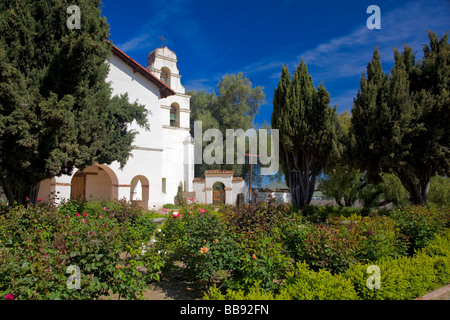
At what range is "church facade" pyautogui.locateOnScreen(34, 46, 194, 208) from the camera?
52.5 ft

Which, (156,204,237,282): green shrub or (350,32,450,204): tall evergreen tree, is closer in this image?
(156,204,237,282): green shrub

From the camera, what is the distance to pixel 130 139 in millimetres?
12148

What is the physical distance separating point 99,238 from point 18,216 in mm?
3223

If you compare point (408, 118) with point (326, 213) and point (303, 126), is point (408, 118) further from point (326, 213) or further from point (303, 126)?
point (326, 213)

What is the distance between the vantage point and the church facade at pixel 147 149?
16.0 meters

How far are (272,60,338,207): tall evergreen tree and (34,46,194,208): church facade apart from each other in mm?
7219

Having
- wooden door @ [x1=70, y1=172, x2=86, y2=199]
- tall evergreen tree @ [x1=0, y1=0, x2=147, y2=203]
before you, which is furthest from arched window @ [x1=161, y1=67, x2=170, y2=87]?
tall evergreen tree @ [x1=0, y1=0, x2=147, y2=203]

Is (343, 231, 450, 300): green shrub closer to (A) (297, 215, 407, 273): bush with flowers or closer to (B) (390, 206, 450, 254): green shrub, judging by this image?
(A) (297, 215, 407, 273): bush with flowers

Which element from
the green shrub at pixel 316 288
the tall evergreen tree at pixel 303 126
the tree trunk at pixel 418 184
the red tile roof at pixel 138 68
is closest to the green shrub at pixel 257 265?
the green shrub at pixel 316 288

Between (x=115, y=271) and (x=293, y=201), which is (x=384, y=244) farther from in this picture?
(x=293, y=201)

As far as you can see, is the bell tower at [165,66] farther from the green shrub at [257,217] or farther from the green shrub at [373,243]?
the green shrub at [373,243]

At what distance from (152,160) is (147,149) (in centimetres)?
73

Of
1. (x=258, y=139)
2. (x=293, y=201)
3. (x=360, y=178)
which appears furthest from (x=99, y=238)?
(x=258, y=139)
